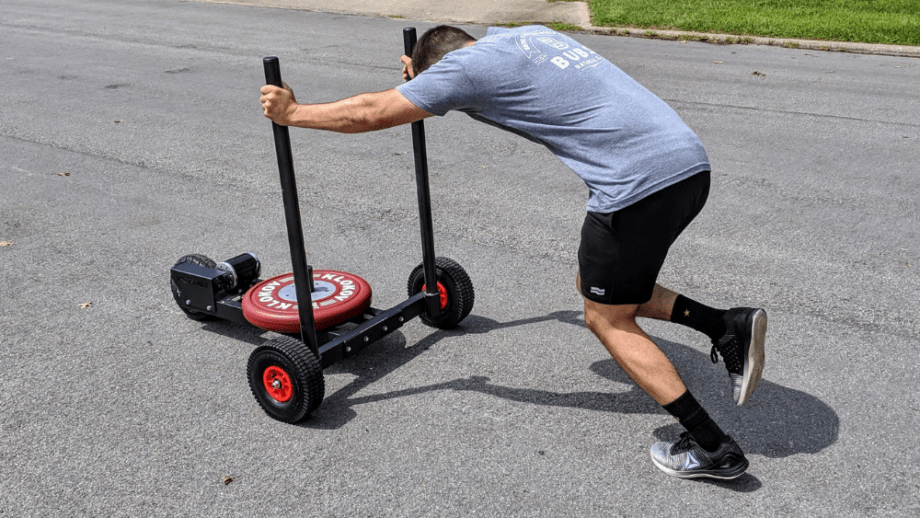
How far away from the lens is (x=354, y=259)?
5.59m

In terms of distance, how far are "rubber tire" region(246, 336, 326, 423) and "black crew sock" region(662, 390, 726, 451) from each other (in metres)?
1.43

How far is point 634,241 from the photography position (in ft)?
10.5

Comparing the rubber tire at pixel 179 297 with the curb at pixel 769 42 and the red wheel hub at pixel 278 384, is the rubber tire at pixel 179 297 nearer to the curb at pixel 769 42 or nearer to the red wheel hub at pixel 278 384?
the red wheel hub at pixel 278 384

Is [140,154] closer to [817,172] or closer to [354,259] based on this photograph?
[354,259]

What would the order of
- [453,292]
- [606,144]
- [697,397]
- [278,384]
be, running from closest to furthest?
[606,144] < [278,384] < [697,397] < [453,292]

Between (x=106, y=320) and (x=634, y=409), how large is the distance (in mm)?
2878

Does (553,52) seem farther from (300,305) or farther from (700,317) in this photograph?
(300,305)

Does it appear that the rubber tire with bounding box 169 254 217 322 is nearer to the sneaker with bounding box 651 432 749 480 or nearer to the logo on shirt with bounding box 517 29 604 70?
the logo on shirt with bounding box 517 29 604 70

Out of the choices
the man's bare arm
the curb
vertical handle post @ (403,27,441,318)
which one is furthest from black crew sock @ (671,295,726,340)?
the curb

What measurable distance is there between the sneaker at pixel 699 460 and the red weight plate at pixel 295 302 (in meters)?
1.66

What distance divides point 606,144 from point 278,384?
1709 millimetres

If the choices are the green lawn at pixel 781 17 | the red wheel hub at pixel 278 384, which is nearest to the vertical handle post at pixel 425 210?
the red wheel hub at pixel 278 384

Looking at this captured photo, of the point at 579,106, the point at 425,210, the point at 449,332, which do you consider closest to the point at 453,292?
the point at 449,332

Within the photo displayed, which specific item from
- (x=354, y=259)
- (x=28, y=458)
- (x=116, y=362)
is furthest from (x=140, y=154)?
(x=28, y=458)
